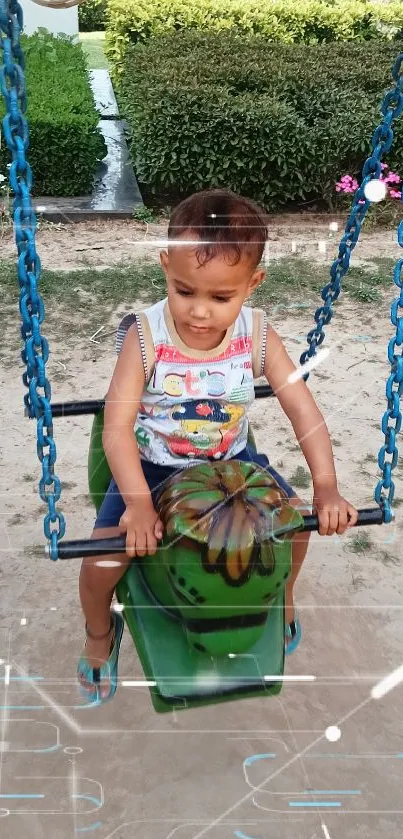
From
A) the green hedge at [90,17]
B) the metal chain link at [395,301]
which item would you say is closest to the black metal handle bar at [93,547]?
the metal chain link at [395,301]

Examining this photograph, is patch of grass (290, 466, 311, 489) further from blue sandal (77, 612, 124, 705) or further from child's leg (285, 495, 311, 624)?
blue sandal (77, 612, 124, 705)

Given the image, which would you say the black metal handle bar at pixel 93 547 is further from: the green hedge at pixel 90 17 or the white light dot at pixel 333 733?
the green hedge at pixel 90 17

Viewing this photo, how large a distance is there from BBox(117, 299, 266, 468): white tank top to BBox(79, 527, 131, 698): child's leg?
8.6 inches

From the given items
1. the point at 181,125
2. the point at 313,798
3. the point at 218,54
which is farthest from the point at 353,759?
the point at 218,54

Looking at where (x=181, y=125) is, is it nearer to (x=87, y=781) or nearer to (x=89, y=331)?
(x=89, y=331)

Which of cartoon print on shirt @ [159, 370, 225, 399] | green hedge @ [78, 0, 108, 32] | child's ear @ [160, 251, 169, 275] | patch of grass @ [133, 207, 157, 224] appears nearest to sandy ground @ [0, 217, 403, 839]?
cartoon print on shirt @ [159, 370, 225, 399]

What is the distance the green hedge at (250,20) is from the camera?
7438 mm

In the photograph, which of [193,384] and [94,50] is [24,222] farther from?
[94,50]

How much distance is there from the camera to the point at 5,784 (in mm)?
1702

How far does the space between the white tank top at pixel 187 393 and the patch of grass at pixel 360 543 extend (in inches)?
39.6

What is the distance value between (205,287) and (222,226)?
108 millimetres

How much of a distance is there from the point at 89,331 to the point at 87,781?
2.36m

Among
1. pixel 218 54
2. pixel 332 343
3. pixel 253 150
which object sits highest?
pixel 218 54

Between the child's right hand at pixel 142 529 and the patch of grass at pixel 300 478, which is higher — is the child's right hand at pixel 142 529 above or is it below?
above
